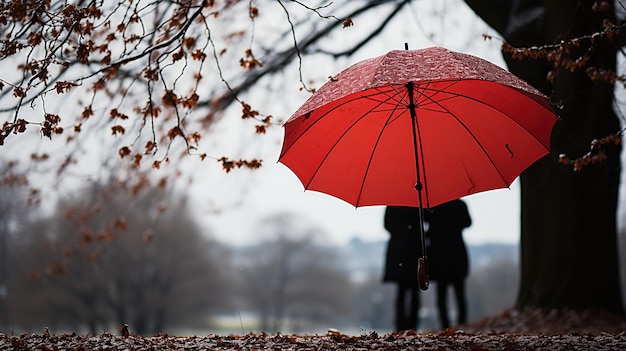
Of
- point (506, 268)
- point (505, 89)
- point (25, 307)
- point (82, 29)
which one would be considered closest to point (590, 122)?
point (505, 89)

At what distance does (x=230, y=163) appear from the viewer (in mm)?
5355

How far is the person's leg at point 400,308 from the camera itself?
279 inches

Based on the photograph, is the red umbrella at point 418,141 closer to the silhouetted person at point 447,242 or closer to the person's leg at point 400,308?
the silhouetted person at point 447,242

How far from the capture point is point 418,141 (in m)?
4.82

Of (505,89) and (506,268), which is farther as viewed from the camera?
(506,268)

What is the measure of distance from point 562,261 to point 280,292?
5828cm

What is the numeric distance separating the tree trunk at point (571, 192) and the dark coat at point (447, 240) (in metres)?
1.80

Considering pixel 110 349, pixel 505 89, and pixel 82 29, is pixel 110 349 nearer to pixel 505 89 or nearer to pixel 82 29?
pixel 82 29

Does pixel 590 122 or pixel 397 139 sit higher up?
pixel 590 122

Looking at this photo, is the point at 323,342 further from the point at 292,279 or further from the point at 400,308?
the point at 292,279

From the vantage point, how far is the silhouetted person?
21.6 feet

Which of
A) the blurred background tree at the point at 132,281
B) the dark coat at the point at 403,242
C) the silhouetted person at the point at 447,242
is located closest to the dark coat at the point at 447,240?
the silhouetted person at the point at 447,242

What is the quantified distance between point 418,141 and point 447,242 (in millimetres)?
2165

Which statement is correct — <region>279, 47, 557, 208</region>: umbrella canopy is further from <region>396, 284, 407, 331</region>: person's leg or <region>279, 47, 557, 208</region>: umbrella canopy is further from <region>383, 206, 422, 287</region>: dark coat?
<region>396, 284, 407, 331</region>: person's leg
